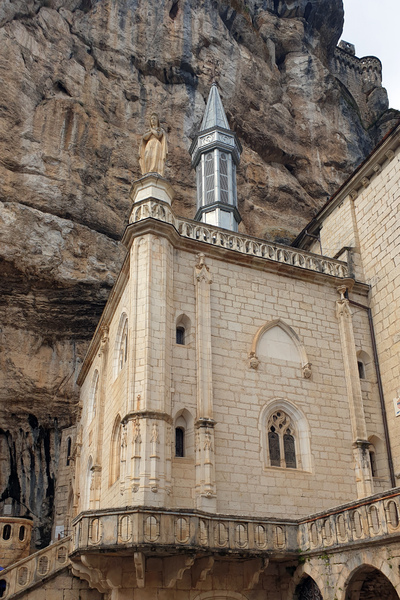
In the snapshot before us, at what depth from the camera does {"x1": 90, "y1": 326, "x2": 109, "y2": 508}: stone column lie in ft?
51.8

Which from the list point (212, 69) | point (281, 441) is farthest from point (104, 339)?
point (212, 69)

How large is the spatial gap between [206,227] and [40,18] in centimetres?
1670

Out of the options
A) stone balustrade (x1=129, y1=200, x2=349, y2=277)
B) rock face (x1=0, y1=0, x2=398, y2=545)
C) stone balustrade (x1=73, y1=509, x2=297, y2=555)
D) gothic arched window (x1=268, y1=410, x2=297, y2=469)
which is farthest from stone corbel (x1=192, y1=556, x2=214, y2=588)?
rock face (x1=0, y1=0, x2=398, y2=545)

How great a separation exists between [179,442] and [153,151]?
7689mm

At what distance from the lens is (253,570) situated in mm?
10992

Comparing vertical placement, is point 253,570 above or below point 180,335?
below

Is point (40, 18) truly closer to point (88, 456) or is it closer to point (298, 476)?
point (88, 456)

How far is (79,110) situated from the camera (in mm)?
25219

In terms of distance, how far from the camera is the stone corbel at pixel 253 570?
35.3 ft

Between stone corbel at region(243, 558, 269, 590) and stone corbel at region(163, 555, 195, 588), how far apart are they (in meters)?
1.29

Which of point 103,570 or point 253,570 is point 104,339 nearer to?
point 103,570

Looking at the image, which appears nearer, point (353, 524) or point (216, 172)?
point (353, 524)

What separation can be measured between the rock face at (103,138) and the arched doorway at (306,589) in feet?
46.2

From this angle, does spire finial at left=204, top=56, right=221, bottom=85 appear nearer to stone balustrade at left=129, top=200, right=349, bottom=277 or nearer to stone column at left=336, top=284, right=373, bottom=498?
stone balustrade at left=129, top=200, right=349, bottom=277
